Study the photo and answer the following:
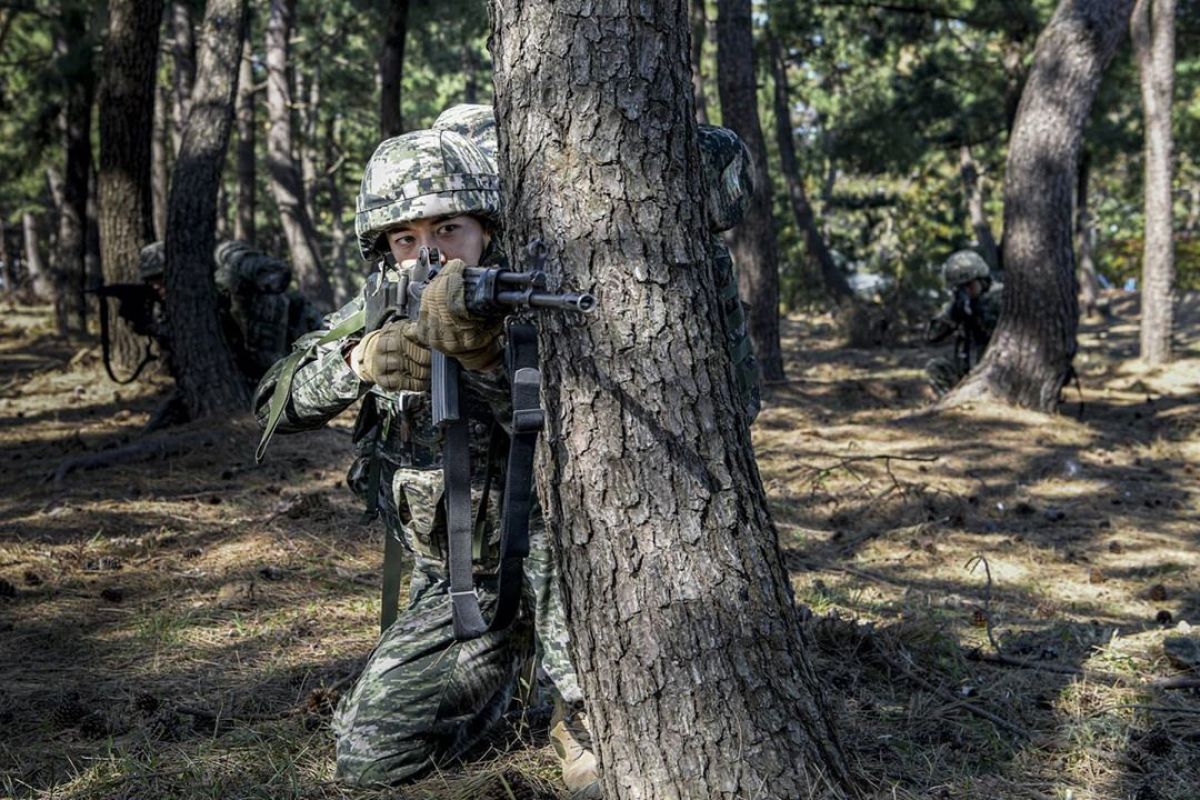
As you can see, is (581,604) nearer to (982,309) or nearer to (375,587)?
(375,587)

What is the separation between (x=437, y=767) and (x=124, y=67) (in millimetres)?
8032

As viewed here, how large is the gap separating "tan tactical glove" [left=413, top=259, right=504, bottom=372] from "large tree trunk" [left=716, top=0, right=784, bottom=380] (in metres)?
7.30

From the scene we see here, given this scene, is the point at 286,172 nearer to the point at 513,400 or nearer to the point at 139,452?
the point at 139,452

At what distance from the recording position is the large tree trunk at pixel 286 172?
13883mm

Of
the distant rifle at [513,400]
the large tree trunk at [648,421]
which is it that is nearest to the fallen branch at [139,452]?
the distant rifle at [513,400]

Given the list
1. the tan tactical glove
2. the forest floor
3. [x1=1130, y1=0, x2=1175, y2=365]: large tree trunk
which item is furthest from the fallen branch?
[x1=1130, y1=0, x2=1175, y2=365]: large tree trunk

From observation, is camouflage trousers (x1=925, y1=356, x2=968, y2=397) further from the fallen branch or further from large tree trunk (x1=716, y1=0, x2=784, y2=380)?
the fallen branch

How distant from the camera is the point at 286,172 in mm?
14031

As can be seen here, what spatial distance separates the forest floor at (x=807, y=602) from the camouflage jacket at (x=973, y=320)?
55.1 inches

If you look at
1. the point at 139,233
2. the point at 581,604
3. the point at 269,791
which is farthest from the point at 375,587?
the point at 139,233

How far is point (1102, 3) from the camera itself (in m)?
8.73

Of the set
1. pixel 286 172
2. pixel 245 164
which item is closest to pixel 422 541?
pixel 286 172

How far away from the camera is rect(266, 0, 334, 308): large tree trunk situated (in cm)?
1388

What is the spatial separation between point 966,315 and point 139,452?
755 cm
